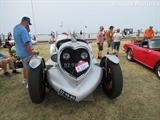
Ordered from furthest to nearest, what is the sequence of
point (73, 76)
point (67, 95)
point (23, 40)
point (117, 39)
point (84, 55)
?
1. point (117, 39)
2. point (23, 40)
3. point (84, 55)
4. point (73, 76)
5. point (67, 95)

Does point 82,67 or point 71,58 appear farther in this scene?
point 71,58

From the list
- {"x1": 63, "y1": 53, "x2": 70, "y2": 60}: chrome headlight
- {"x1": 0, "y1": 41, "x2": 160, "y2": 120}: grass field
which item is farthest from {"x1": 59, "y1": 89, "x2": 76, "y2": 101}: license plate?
{"x1": 63, "y1": 53, "x2": 70, "y2": 60}: chrome headlight

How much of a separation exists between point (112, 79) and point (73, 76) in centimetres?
83

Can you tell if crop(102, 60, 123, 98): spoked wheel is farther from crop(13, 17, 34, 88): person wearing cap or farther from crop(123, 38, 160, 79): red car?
crop(123, 38, 160, 79): red car

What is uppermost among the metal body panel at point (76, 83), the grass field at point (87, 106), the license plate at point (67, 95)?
the metal body panel at point (76, 83)

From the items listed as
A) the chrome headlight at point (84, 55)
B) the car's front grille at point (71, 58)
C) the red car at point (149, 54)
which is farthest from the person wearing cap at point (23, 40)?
the red car at point (149, 54)

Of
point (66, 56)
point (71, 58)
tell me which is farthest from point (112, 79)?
point (66, 56)

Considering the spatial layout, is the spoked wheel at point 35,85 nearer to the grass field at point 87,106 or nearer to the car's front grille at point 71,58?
the grass field at point 87,106

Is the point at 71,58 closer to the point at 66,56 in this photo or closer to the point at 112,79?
the point at 66,56

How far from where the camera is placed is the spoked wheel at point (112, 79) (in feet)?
9.76

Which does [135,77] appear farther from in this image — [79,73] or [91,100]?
[79,73]

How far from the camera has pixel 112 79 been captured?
3.04m

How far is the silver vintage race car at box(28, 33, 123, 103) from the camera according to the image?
2.74 meters

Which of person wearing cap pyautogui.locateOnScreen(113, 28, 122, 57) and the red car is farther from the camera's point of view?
person wearing cap pyautogui.locateOnScreen(113, 28, 122, 57)
